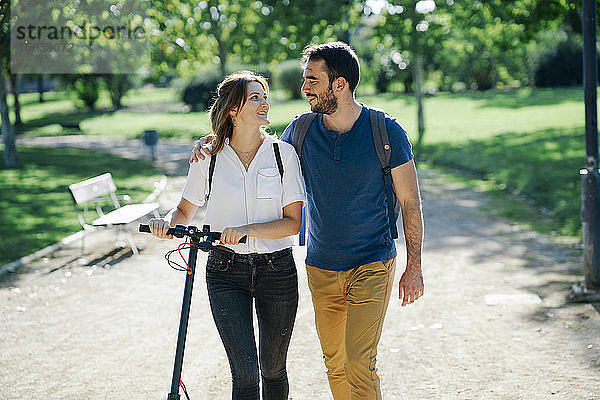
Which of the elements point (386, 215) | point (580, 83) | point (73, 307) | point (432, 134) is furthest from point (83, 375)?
point (580, 83)

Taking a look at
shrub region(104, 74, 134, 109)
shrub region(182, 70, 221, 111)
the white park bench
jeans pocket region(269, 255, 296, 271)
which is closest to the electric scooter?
jeans pocket region(269, 255, 296, 271)

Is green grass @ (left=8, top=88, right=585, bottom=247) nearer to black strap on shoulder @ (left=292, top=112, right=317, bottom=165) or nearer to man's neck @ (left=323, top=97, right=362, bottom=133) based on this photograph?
black strap on shoulder @ (left=292, top=112, right=317, bottom=165)

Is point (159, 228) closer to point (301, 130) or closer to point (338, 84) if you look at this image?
point (301, 130)

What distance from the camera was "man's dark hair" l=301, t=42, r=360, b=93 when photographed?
3598 mm

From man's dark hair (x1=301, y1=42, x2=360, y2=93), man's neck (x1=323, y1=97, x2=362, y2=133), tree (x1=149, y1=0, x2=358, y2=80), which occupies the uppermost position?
tree (x1=149, y1=0, x2=358, y2=80)

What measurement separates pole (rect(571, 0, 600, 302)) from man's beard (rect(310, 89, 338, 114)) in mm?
3683

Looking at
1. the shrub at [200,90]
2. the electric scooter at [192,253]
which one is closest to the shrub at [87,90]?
the shrub at [200,90]

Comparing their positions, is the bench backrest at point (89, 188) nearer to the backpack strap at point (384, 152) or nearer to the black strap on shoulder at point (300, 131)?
the black strap on shoulder at point (300, 131)

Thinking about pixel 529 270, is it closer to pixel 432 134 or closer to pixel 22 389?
pixel 22 389

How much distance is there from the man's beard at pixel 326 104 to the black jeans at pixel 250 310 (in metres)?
0.68

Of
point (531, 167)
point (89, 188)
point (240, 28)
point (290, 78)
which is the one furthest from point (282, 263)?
point (290, 78)

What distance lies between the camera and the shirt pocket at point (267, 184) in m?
3.59

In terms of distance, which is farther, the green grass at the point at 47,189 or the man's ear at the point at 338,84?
the green grass at the point at 47,189

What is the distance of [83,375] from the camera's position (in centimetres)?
530
